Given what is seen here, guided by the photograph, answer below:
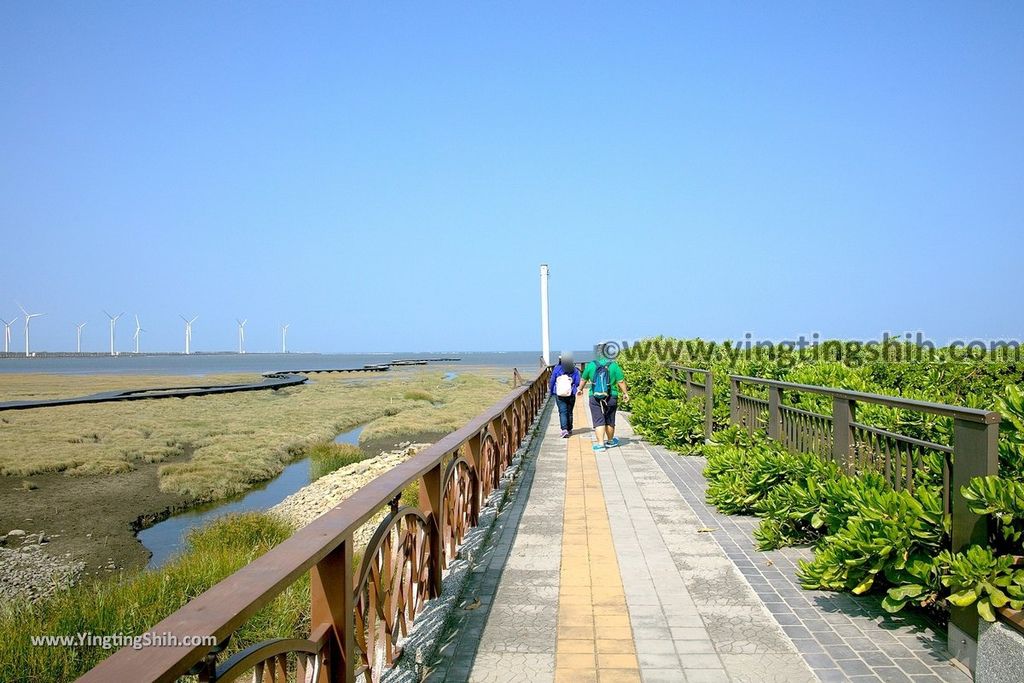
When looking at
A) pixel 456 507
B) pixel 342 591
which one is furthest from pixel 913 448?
pixel 342 591

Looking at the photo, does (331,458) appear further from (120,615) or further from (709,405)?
(120,615)

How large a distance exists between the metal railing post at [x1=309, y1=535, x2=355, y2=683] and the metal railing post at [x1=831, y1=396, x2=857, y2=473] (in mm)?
4355

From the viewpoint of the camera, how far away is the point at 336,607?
9.16 ft

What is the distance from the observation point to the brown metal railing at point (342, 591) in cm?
178

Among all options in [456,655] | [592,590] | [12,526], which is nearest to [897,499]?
[592,590]

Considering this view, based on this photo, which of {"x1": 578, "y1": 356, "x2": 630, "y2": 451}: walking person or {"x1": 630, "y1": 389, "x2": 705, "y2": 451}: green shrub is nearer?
{"x1": 578, "y1": 356, "x2": 630, "y2": 451}: walking person

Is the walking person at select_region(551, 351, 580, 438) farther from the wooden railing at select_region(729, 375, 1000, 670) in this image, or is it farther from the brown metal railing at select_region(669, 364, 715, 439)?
the wooden railing at select_region(729, 375, 1000, 670)

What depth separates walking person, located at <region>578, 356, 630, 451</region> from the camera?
12242 millimetres

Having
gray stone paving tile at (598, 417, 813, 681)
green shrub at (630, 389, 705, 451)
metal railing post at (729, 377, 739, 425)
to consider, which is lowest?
gray stone paving tile at (598, 417, 813, 681)

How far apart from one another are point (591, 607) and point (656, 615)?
409 millimetres

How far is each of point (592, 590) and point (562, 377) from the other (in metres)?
8.80

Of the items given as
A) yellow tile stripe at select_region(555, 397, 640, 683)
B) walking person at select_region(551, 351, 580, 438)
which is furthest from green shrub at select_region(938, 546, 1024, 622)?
walking person at select_region(551, 351, 580, 438)

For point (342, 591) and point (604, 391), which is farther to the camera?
point (604, 391)

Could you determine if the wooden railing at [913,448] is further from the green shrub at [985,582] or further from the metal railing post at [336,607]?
the metal railing post at [336,607]
